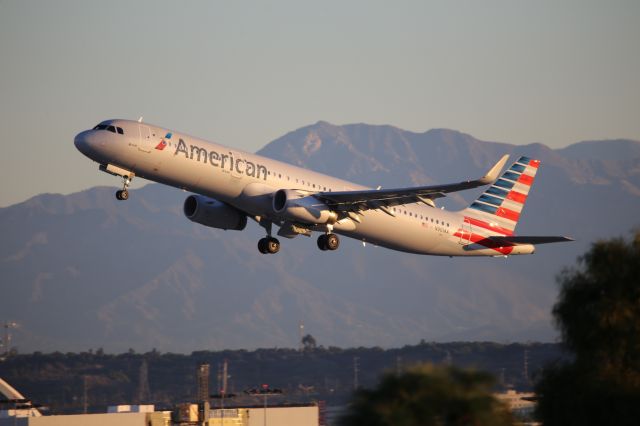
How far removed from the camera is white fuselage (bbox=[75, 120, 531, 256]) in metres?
56.2

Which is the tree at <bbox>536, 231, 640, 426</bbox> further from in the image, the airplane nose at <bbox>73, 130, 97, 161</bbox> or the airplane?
the airplane nose at <bbox>73, 130, 97, 161</bbox>

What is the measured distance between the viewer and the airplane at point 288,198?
5650cm

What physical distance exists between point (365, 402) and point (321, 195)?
32343 mm

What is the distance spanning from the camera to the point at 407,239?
66375mm

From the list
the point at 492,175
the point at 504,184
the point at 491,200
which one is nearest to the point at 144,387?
the point at 504,184

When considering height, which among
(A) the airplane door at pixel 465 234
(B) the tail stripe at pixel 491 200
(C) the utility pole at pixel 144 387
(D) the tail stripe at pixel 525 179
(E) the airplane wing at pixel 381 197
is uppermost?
(D) the tail stripe at pixel 525 179

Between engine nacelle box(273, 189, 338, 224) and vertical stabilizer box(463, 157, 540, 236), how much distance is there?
1313 cm

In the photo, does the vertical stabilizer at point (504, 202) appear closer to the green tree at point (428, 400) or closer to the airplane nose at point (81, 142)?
the airplane nose at point (81, 142)

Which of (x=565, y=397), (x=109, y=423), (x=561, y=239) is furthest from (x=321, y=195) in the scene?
(x=565, y=397)

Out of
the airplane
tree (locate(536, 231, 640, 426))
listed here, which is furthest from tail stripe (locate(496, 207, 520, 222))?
tree (locate(536, 231, 640, 426))

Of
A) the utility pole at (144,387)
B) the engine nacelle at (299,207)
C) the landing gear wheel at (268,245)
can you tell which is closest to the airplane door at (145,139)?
the engine nacelle at (299,207)

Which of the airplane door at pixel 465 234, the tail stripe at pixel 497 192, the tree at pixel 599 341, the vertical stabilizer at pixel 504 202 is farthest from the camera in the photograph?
the tail stripe at pixel 497 192

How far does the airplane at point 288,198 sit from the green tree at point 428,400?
25641 millimetres

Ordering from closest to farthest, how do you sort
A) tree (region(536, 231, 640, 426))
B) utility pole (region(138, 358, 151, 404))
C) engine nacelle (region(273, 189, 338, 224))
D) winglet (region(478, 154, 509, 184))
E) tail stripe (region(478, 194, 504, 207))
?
tree (region(536, 231, 640, 426)), winglet (region(478, 154, 509, 184)), engine nacelle (region(273, 189, 338, 224)), tail stripe (region(478, 194, 504, 207)), utility pole (region(138, 358, 151, 404))
